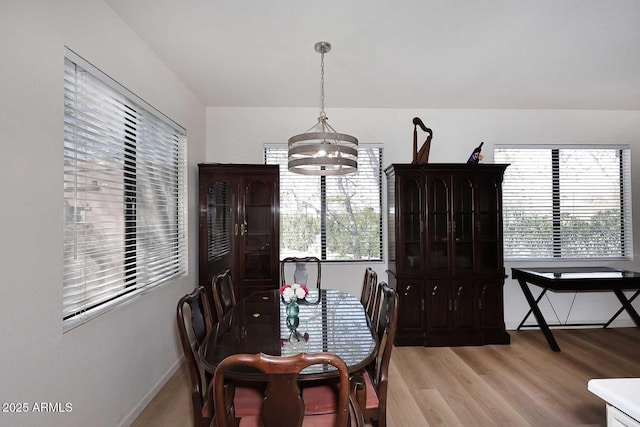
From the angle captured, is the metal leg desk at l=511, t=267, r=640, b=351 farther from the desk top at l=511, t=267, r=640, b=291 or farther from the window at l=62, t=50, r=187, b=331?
the window at l=62, t=50, r=187, b=331

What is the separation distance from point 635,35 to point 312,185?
3088 millimetres

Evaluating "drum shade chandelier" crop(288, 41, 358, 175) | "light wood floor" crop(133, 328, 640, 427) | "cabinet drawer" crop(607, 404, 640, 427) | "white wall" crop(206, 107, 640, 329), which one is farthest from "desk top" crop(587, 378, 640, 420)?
"white wall" crop(206, 107, 640, 329)

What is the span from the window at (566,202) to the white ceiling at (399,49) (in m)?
0.72

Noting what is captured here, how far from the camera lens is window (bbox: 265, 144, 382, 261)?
12.6 ft

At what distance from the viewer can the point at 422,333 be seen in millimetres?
3445

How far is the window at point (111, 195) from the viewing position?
5.50 feet

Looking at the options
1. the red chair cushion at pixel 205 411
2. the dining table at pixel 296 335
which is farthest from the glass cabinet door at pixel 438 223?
the red chair cushion at pixel 205 411

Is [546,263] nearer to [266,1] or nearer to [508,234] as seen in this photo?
[508,234]

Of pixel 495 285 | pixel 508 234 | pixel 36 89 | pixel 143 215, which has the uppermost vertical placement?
pixel 36 89

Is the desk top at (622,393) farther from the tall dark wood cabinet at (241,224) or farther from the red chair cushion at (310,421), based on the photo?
the tall dark wood cabinet at (241,224)

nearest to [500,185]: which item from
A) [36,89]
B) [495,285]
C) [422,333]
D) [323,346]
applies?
[495,285]

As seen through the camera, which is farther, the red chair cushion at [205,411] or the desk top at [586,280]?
the desk top at [586,280]

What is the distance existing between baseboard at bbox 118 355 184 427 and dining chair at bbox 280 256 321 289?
1.28 metres

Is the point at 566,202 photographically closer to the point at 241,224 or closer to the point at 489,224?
the point at 489,224
